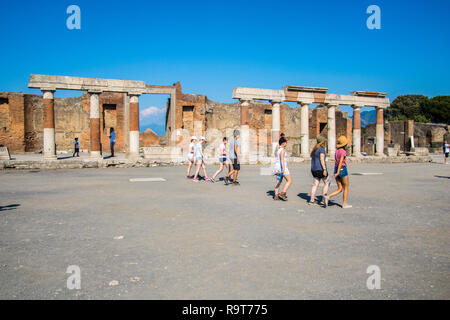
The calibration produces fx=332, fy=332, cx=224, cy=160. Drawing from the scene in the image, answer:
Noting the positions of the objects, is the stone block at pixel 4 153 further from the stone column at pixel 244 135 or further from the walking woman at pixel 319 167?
the walking woman at pixel 319 167

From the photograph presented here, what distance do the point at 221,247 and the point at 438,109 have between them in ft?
243

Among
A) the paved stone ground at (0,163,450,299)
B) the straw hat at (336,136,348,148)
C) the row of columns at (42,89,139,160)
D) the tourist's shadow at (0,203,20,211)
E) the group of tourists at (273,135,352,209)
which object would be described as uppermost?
the row of columns at (42,89,139,160)

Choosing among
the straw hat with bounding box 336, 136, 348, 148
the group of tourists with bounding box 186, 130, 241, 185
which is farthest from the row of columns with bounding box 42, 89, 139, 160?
the straw hat with bounding box 336, 136, 348, 148

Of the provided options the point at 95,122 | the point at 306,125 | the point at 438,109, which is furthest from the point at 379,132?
the point at 438,109

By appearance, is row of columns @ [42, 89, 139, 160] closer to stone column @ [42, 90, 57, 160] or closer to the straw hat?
stone column @ [42, 90, 57, 160]

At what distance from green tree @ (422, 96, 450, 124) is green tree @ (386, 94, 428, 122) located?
0.88m

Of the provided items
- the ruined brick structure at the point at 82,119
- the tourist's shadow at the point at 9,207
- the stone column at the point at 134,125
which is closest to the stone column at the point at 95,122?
the stone column at the point at 134,125

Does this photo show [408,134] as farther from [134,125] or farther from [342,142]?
[342,142]

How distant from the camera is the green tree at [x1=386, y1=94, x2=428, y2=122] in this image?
67.3 meters

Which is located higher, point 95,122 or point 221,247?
point 95,122

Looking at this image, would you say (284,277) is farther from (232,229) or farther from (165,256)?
(232,229)

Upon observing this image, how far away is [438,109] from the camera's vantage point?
64.7 m
